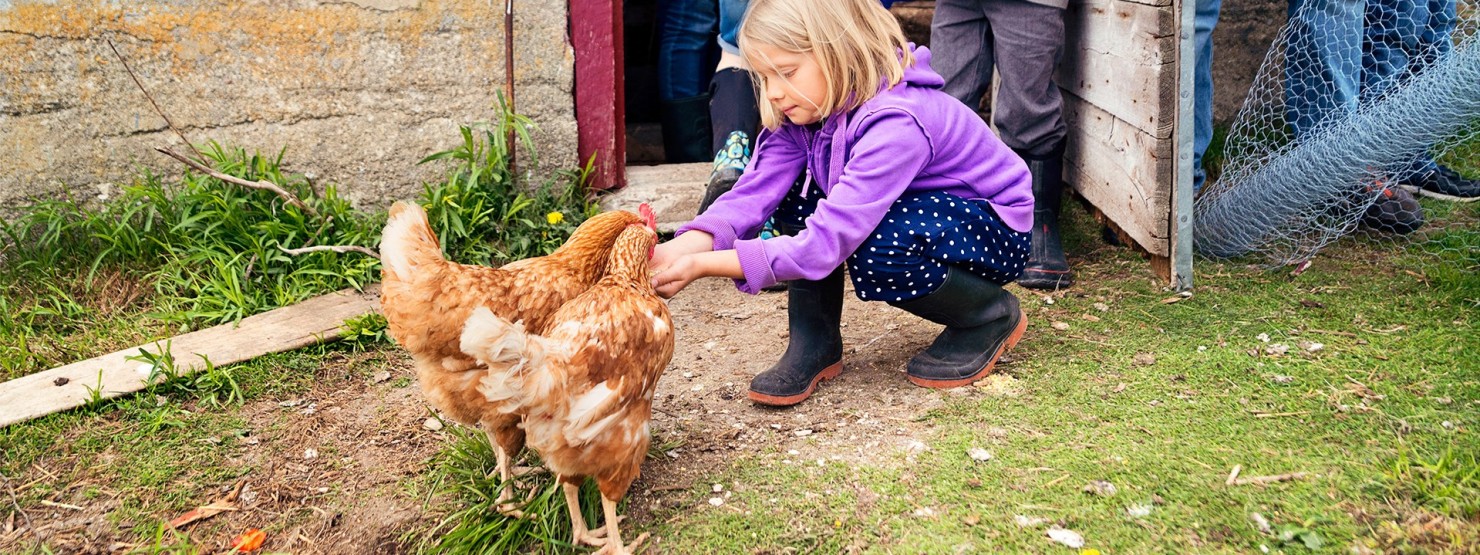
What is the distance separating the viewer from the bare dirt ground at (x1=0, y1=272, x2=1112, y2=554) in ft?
7.81

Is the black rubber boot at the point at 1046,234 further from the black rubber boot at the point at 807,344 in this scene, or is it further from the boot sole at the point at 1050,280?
the black rubber boot at the point at 807,344

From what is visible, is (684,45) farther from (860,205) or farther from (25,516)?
(25,516)

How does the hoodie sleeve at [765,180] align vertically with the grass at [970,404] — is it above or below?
above

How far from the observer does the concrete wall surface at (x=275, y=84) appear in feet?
11.2

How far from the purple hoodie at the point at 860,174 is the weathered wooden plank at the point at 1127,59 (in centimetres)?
72

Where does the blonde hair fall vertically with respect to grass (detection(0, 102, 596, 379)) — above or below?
above

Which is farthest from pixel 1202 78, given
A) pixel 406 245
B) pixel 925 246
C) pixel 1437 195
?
pixel 406 245

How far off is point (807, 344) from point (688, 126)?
8.05 feet

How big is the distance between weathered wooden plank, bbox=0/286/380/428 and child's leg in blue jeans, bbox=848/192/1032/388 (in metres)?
1.80

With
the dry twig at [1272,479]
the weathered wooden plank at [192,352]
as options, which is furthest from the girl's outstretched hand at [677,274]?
the weathered wooden plank at [192,352]

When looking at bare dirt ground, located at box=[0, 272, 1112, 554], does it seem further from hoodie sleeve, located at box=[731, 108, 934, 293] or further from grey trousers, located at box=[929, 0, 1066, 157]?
grey trousers, located at box=[929, 0, 1066, 157]

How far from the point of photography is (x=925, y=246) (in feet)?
8.32

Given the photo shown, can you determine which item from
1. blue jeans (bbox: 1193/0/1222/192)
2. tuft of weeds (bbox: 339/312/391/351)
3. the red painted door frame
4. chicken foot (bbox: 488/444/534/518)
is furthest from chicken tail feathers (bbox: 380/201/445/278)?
Result: blue jeans (bbox: 1193/0/1222/192)

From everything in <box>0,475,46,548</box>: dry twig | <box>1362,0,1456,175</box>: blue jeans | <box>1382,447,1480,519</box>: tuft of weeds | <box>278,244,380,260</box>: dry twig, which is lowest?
<box>0,475,46,548</box>: dry twig
